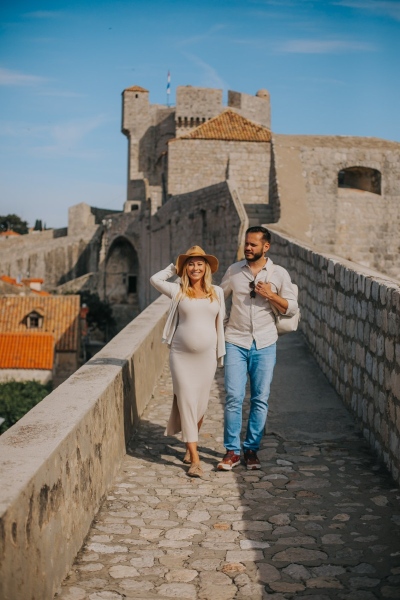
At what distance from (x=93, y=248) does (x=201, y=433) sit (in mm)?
49881

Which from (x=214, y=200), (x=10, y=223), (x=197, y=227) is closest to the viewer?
(x=214, y=200)

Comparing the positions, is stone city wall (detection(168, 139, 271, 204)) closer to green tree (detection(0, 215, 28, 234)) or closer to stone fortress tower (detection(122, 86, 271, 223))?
stone fortress tower (detection(122, 86, 271, 223))

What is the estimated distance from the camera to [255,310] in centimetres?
480

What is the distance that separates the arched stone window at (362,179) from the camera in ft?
53.3

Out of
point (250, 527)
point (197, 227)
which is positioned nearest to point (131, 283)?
point (197, 227)

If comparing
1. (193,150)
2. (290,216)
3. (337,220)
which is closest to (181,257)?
(290,216)

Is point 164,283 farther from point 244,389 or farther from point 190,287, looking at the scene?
point 244,389

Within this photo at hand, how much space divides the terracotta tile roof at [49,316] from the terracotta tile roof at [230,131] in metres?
10.5

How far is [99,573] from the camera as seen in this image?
313 centimetres

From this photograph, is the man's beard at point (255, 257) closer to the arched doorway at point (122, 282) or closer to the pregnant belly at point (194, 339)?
the pregnant belly at point (194, 339)

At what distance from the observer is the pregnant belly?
4570 millimetres

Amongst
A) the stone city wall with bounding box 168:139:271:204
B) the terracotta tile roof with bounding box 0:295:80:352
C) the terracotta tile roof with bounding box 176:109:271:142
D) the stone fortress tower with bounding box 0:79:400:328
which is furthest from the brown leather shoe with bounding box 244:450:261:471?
the terracotta tile roof with bounding box 0:295:80:352

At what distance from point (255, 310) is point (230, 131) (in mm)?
30597

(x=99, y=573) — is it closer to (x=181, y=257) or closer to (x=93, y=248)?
(x=181, y=257)
